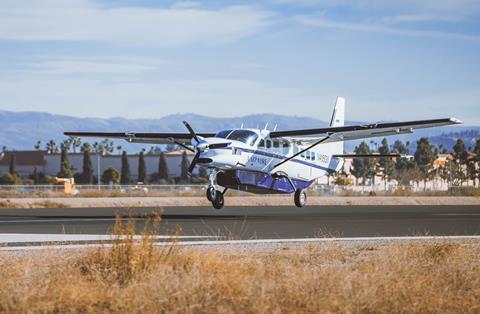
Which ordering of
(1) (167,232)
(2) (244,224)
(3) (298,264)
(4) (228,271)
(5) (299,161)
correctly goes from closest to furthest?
1. (4) (228,271)
2. (3) (298,264)
3. (1) (167,232)
4. (2) (244,224)
5. (5) (299,161)

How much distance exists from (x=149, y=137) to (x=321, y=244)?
23.3 metres

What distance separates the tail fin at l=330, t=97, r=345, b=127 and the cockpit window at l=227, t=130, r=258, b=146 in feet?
44.3

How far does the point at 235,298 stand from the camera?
1158 cm

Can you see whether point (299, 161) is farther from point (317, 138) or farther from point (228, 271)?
point (228, 271)

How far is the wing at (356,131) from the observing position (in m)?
37.7

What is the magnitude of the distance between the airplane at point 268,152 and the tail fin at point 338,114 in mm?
3115

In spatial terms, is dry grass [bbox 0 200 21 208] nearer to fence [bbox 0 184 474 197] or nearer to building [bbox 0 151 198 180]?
fence [bbox 0 184 474 197]

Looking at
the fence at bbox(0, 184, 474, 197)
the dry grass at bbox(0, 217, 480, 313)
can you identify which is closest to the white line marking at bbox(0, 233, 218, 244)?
the dry grass at bbox(0, 217, 480, 313)

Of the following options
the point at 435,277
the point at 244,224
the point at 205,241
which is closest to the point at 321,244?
the point at 205,241

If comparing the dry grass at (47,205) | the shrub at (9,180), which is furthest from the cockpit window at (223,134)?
the shrub at (9,180)

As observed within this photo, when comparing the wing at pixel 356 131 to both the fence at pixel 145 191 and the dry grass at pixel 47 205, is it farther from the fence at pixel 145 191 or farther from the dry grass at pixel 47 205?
the fence at pixel 145 191

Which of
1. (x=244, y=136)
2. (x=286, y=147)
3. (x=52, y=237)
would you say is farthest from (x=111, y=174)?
(x=52, y=237)

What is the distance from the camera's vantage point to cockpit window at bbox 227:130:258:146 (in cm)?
3522

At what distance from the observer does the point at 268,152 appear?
3762 cm
